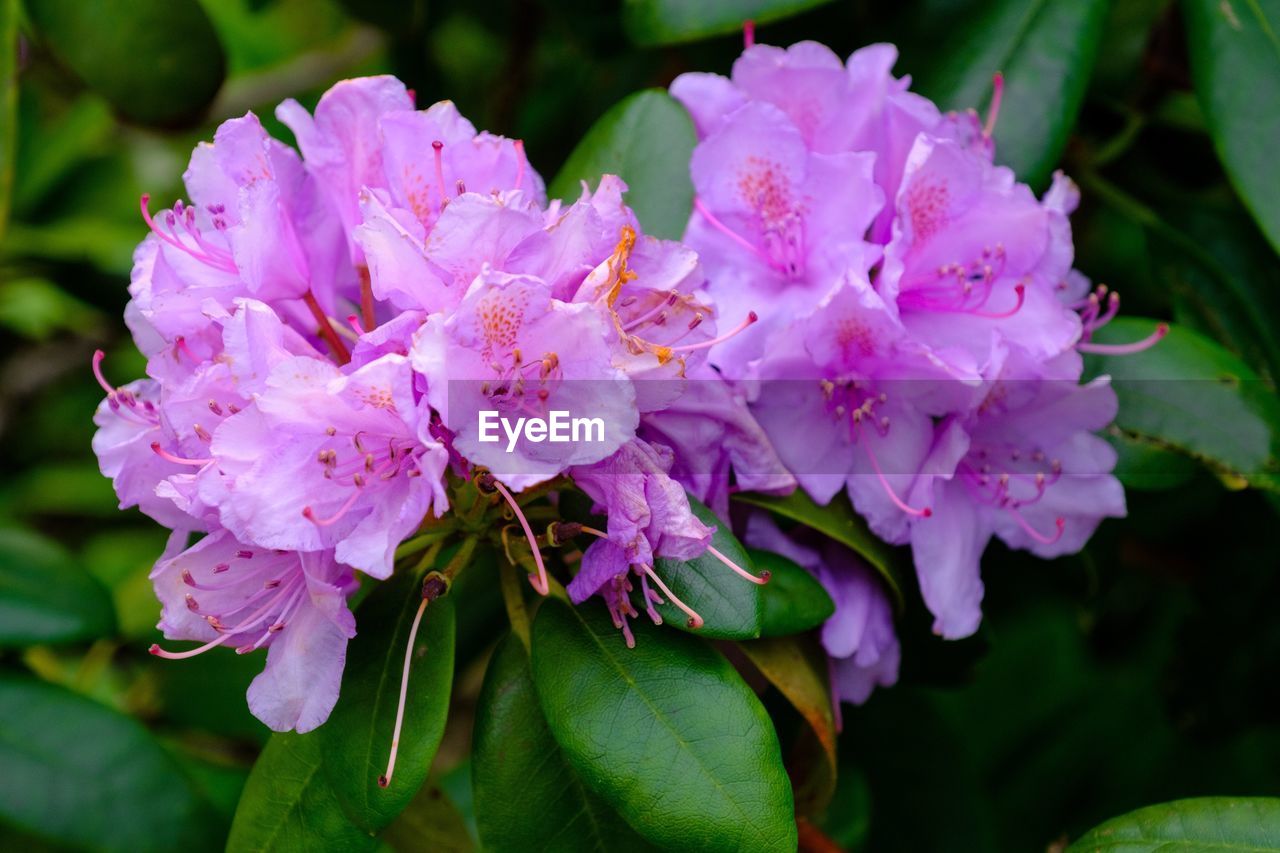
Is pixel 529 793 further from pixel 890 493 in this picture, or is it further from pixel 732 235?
pixel 732 235

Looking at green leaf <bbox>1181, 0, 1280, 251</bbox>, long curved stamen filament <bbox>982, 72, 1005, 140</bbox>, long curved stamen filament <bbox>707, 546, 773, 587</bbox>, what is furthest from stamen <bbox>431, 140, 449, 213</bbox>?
green leaf <bbox>1181, 0, 1280, 251</bbox>

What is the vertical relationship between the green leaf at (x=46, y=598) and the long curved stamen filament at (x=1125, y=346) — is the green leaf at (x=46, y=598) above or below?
below

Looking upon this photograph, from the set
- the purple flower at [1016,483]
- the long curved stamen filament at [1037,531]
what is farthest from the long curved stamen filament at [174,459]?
the long curved stamen filament at [1037,531]

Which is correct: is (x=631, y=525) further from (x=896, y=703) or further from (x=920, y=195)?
(x=896, y=703)

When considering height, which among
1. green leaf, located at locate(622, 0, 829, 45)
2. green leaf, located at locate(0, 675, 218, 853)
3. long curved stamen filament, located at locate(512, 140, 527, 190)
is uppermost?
green leaf, located at locate(622, 0, 829, 45)

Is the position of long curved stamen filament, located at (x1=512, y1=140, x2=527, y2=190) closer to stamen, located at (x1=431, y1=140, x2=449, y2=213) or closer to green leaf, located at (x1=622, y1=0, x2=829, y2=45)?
stamen, located at (x1=431, y1=140, x2=449, y2=213)

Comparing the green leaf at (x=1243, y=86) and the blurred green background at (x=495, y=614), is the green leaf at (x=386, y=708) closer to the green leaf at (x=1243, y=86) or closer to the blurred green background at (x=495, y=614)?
the blurred green background at (x=495, y=614)

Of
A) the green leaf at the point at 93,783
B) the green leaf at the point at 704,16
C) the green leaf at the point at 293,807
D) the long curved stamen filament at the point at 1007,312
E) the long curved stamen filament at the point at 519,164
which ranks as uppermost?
the green leaf at the point at 704,16
